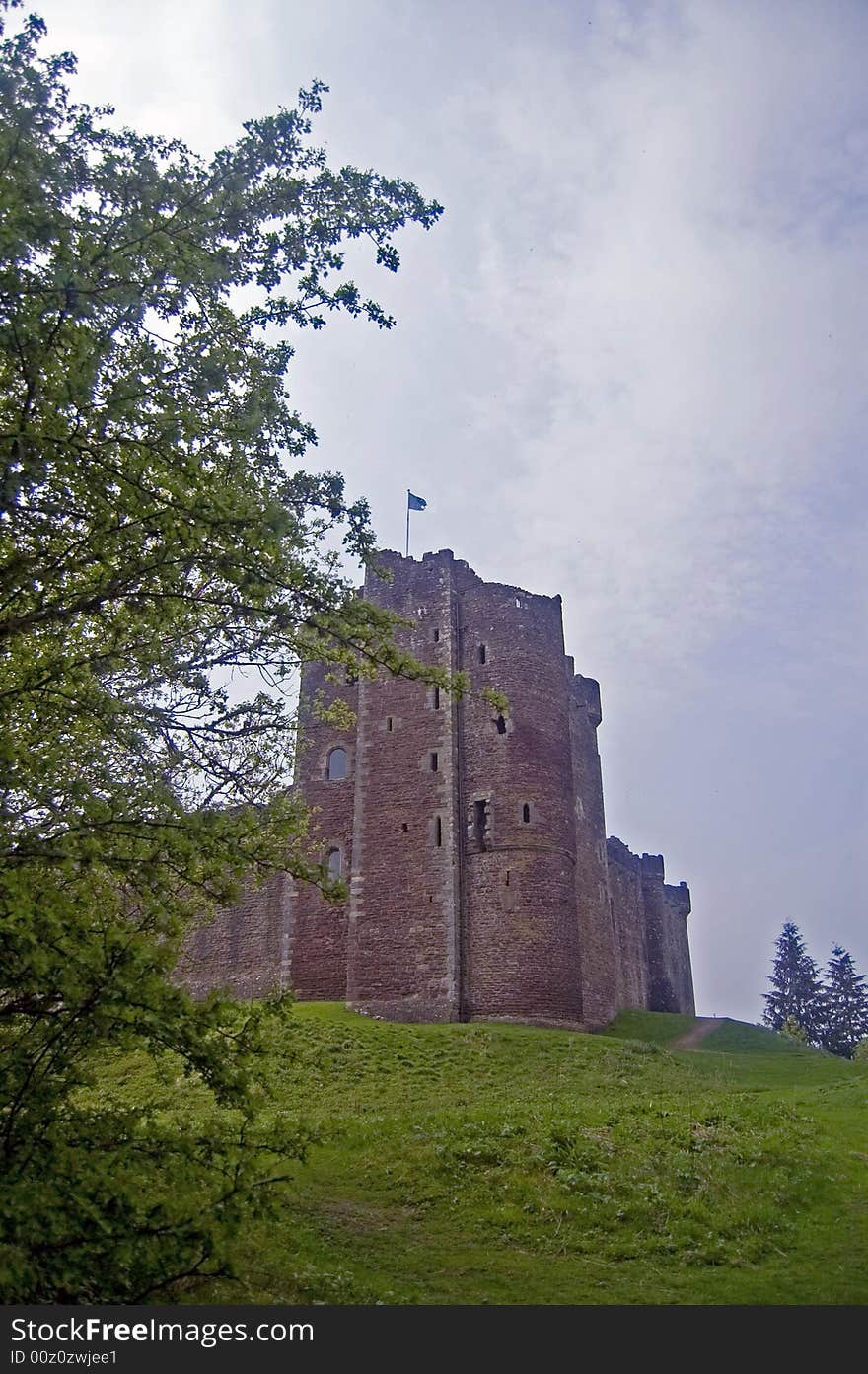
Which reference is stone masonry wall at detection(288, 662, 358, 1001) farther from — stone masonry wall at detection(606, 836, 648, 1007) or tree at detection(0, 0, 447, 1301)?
tree at detection(0, 0, 447, 1301)

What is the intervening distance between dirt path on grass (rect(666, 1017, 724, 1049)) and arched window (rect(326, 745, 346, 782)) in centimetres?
1329

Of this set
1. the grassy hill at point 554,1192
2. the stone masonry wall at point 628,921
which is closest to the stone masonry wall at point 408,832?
the grassy hill at point 554,1192

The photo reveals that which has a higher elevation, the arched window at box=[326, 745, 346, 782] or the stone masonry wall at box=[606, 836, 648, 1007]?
the arched window at box=[326, 745, 346, 782]

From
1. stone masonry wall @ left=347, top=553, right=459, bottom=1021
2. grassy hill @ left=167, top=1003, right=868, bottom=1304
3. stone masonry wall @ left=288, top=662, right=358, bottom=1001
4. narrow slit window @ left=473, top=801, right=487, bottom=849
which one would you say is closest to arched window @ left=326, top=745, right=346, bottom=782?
stone masonry wall @ left=288, top=662, right=358, bottom=1001

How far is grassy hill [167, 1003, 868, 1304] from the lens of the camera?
10.6 meters

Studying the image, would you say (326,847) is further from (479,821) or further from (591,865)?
(591,865)

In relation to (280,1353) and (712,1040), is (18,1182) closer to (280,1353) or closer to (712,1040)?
(280,1353)

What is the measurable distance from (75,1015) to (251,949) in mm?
26814

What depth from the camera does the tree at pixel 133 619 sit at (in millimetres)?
7555

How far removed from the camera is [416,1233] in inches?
488

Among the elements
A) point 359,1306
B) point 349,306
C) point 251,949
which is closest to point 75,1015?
point 359,1306

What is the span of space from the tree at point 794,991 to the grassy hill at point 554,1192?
49879mm

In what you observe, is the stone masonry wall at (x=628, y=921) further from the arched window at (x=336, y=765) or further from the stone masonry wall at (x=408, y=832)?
the arched window at (x=336, y=765)

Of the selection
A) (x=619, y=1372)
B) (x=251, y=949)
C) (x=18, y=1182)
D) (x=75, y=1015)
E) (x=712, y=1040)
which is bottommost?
(x=619, y=1372)
